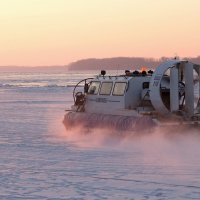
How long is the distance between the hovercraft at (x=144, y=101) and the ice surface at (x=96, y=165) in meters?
0.31

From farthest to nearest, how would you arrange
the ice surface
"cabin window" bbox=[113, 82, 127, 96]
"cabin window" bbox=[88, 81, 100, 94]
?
"cabin window" bbox=[88, 81, 100, 94], "cabin window" bbox=[113, 82, 127, 96], the ice surface

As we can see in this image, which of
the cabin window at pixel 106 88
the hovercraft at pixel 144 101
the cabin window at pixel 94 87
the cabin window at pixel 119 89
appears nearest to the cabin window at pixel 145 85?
the hovercraft at pixel 144 101

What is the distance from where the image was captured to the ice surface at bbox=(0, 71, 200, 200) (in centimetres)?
712

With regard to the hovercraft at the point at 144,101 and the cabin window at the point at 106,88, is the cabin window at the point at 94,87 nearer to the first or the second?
the hovercraft at the point at 144,101

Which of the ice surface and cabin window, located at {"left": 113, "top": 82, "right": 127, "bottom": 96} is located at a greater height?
cabin window, located at {"left": 113, "top": 82, "right": 127, "bottom": 96}

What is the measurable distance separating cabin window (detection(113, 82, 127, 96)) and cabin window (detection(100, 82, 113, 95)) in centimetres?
24

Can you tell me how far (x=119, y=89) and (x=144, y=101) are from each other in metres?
0.73

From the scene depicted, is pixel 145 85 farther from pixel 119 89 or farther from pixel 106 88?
pixel 106 88

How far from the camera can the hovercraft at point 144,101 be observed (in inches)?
490

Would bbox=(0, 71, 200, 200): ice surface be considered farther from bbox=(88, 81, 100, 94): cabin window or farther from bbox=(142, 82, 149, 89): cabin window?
bbox=(142, 82, 149, 89): cabin window

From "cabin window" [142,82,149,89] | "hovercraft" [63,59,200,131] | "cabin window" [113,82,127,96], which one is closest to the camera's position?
"hovercraft" [63,59,200,131]

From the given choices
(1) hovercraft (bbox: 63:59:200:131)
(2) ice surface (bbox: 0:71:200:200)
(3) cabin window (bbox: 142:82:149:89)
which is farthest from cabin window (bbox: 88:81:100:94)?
(3) cabin window (bbox: 142:82:149:89)

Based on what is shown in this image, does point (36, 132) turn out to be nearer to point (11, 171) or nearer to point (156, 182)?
point (11, 171)

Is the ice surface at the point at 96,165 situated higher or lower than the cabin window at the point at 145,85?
lower
